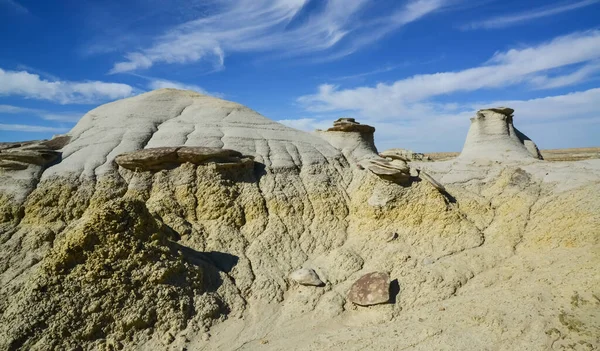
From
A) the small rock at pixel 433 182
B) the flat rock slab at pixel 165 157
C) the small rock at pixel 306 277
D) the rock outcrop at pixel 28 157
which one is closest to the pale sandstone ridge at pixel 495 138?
the small rock at pixel 433 182

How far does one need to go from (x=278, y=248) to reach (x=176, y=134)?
16.6 ft

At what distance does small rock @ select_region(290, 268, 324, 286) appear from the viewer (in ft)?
27.6

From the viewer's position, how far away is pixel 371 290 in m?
7.87

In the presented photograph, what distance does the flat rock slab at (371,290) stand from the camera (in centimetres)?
772

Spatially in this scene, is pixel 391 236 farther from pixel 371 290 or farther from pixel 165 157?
pixel 165 157

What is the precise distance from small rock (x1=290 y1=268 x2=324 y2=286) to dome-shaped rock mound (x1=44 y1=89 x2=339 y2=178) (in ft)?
11.6

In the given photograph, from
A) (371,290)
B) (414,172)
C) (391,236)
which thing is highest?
(414,172)

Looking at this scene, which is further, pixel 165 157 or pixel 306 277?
pixel 165 157

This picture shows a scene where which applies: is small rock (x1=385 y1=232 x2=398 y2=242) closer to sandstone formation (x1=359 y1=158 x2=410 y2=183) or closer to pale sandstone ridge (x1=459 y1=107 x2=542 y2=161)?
sandstone formation (x1=359 y1=158 x2=410 y2=183)

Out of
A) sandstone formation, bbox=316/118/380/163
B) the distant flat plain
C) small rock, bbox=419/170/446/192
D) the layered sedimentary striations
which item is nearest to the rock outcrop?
the layered sedimentary striations

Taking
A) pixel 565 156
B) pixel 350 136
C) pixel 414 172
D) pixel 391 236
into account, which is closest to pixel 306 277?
pixel 391 236

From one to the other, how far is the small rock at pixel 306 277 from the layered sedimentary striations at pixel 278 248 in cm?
3

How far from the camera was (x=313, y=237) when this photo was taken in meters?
9.85

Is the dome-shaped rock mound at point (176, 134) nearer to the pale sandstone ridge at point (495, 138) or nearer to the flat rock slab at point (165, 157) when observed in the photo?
the flat rock slab at point (165, 157)
